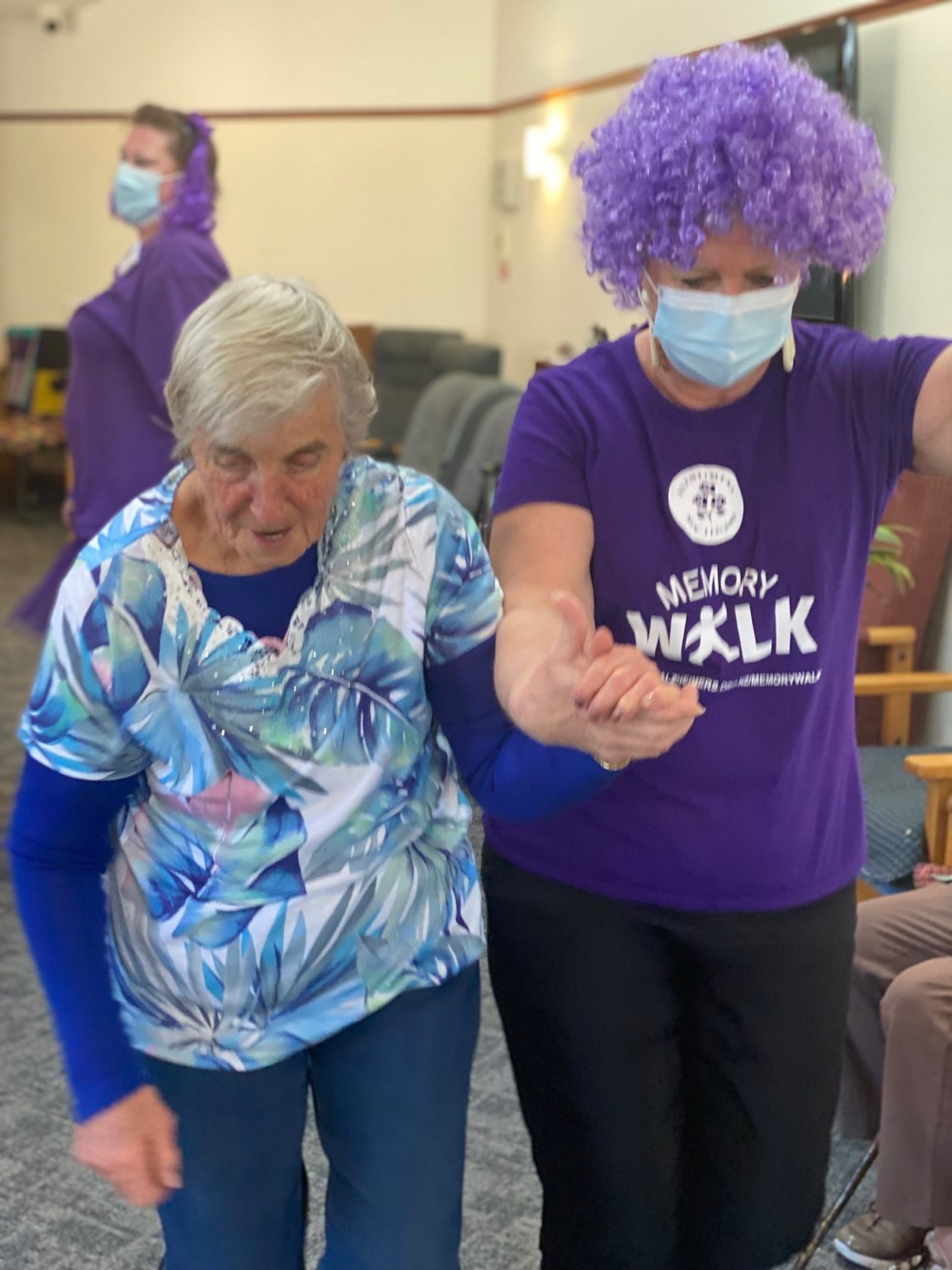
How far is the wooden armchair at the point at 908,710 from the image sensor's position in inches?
97.6

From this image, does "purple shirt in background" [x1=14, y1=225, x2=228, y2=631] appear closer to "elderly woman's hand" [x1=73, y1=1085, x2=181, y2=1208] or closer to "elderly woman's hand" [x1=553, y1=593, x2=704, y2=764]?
"elderly woman's hand" [x1=73, y1=1085, x2=181, y2=1208]

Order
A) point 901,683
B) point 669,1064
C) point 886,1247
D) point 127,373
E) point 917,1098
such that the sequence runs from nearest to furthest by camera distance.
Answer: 1. point 669,1064
2. point 917,1098
3. point 886,1247
4. point 901,683
5. point 127,373

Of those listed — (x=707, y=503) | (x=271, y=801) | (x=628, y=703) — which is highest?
(x=707, y=503)

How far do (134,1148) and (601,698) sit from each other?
0.54 metres

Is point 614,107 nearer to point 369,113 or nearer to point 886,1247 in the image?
point 886,1247

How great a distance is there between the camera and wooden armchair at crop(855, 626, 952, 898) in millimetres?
2479

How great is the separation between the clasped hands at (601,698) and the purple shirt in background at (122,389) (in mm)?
1982

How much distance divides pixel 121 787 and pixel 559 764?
38 centimetres

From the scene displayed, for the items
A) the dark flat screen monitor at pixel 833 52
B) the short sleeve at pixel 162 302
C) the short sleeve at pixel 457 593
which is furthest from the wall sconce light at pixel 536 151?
the short sleeve at pixel 457 593

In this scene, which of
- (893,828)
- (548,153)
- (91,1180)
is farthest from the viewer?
(548,153)

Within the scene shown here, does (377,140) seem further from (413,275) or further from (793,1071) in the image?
(793,1071)

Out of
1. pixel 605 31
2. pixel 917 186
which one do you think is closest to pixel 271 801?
pixel 917 186

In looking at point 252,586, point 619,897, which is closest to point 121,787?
point 252,586

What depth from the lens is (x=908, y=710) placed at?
305 centimetres
